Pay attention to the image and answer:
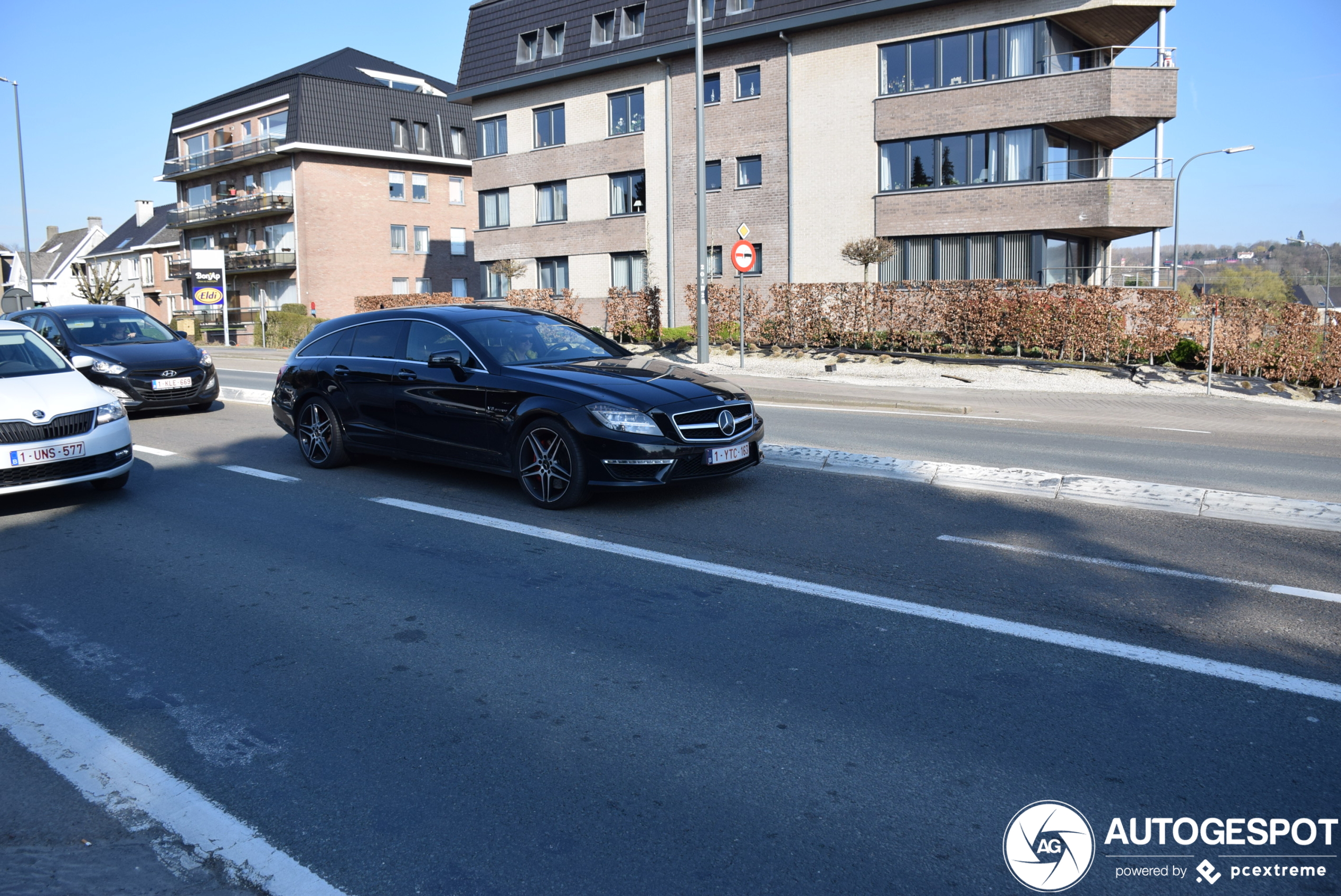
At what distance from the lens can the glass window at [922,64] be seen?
2866 cm

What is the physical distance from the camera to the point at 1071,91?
86.1ft

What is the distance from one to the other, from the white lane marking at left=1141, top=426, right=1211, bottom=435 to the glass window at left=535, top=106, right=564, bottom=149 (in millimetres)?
28498

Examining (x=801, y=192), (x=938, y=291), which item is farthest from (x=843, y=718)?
(x=801, y=192)

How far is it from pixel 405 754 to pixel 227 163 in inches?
2309

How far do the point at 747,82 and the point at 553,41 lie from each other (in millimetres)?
8789

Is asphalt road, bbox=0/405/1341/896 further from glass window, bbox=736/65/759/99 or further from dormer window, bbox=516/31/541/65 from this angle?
dormer window, bbox=516/31/541/65

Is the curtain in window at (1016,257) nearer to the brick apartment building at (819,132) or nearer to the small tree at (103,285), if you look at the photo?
the brick apartment building at (819,132)

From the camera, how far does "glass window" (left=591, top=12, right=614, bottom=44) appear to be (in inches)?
1389

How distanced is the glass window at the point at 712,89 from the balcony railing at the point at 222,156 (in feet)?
91.3

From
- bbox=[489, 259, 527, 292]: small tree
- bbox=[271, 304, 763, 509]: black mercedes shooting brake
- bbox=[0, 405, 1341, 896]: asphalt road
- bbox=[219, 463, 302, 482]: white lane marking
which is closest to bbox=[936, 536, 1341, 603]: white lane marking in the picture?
bbox=[0, 405, 1341, 896]: asphalt road

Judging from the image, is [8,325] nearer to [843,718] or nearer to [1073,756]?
[843,718]

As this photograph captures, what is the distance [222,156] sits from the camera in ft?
185

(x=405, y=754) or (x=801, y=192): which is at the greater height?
(x=801, y=192)

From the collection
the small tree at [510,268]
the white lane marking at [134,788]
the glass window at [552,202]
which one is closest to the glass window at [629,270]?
the glass window at [552,202]
